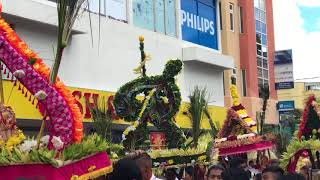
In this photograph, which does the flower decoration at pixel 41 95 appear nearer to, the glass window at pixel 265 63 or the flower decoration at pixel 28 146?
the flower decoration at pixel 28 146

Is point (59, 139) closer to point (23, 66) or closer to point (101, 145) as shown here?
point (101, 145)

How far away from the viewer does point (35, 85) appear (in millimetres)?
4762

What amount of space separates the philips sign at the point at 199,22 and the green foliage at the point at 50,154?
57.4ft

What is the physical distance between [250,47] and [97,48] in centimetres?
1371

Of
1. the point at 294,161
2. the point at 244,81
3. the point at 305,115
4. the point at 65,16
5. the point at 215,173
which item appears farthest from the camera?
the point at 244,81

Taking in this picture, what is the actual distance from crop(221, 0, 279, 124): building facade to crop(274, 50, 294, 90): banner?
1.09 ft

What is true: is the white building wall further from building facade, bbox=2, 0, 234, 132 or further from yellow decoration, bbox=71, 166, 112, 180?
yellow decoration, bbox=71, 166, 112, 180

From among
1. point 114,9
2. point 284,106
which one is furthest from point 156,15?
point 284,106

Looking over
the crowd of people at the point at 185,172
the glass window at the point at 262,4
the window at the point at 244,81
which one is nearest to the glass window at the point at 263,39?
the glass window at the point at 262,4

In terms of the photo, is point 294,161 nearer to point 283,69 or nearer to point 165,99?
point 165,99

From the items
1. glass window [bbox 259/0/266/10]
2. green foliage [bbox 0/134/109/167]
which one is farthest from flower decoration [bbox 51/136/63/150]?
glass window [bbox 259/0/266/10]

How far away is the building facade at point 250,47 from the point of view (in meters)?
28.1

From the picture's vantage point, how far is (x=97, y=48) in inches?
672

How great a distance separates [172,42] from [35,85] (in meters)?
16.3
